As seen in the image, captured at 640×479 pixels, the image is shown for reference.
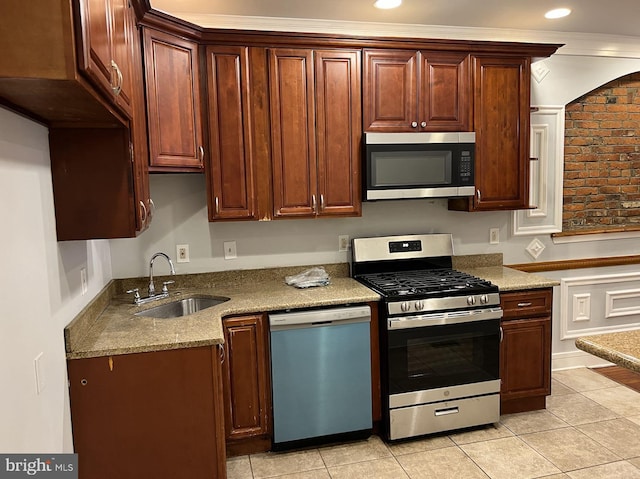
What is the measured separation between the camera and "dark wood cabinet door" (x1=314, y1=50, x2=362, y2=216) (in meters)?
2.93

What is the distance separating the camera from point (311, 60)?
290 centimetres

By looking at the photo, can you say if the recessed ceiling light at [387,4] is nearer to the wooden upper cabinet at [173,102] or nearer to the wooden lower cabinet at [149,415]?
the wooden upper cabinet at [173,102]

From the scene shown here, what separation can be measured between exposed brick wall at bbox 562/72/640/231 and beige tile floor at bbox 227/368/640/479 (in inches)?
59.7

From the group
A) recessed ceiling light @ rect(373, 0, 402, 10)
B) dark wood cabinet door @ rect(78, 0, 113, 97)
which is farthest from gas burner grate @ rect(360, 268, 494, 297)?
dark wood cabinet door @ rect(78, 0, 113, 97)

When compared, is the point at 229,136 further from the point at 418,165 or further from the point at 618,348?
the point at 618,348

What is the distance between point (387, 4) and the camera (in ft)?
9.40

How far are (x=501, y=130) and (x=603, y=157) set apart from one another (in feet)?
4.03

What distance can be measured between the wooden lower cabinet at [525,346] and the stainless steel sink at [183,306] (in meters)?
1.75

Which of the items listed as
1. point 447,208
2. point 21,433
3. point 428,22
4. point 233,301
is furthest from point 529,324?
point 21,433

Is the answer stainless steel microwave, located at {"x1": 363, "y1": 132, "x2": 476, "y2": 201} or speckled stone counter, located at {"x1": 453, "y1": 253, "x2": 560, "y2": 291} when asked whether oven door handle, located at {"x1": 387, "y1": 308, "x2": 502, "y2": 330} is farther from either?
stainless steel microwave, located at {"x1": 363, "y1": 132, "x2": 476, "y2": 201}

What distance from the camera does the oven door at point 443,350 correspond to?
9.12 ft

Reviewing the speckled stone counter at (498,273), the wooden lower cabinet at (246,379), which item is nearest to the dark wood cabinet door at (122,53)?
the wooden lower cabinet at (246,379)

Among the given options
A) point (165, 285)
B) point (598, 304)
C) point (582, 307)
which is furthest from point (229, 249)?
point (598, 304)

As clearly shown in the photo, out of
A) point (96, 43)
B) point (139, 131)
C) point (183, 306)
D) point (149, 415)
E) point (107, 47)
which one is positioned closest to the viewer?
point (96, 43)
